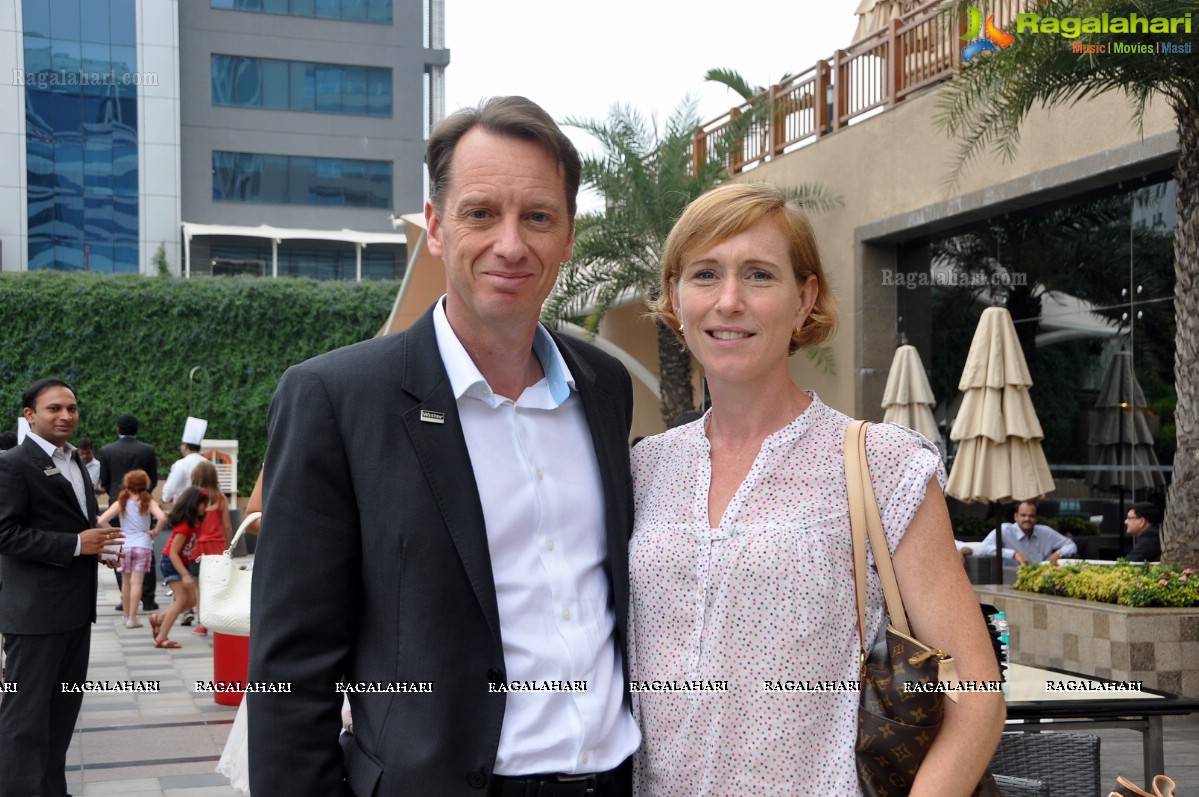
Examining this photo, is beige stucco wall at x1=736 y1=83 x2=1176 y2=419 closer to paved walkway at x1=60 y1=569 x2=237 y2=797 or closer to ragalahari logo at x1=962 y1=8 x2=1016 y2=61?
ragalahari logo at x1=962 y1=8 x2=1016 y2=61

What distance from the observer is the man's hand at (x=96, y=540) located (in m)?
5.62

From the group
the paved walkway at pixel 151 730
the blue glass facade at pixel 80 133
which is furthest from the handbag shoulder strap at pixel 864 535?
the blue glass facade at pixel 80 133

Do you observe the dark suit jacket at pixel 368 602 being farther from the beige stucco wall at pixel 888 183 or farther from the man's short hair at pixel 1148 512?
the man's short hair at pixel 1148 512

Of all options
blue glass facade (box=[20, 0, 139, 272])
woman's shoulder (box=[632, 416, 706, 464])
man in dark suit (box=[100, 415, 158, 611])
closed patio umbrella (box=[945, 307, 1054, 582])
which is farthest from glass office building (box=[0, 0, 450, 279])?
woman's shoulder (box=[632, 416, 706, 464])

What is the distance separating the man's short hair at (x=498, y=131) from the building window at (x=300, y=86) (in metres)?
43.2

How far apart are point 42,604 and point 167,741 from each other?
6.98 feet

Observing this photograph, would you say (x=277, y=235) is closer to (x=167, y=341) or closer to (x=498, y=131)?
(x=167, y=341)

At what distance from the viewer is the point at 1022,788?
Result: 10.4ft

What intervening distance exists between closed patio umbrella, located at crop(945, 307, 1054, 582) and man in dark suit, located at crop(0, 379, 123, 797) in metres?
6.42

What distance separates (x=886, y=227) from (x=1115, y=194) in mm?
2797

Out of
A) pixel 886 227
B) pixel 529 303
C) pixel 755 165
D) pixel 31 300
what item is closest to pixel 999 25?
pixel 886 227

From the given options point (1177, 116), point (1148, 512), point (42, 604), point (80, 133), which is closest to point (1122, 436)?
point (1148, 512)

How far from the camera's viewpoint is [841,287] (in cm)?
1462

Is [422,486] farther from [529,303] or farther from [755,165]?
[755,165]
